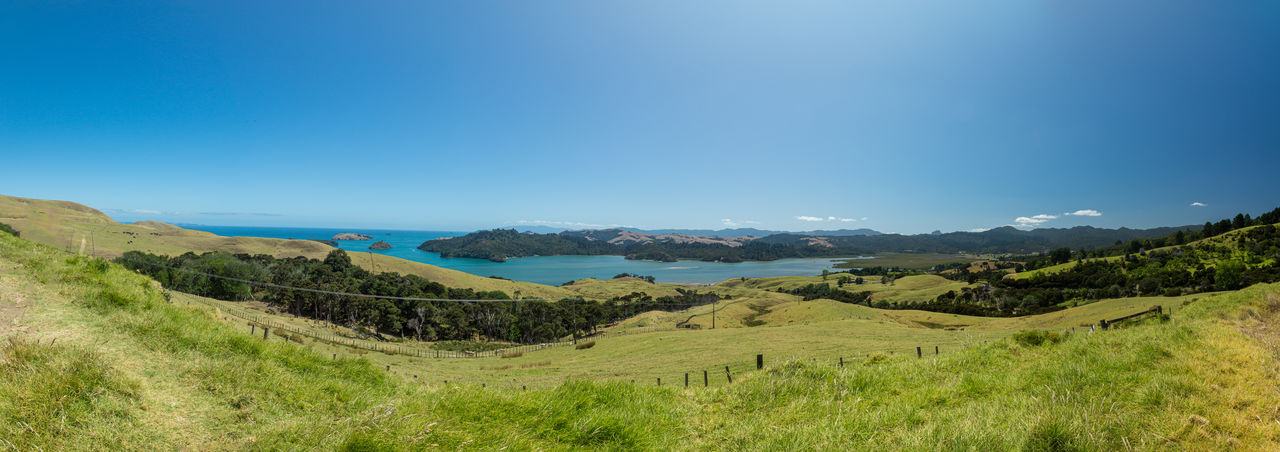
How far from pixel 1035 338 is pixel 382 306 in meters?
76.1

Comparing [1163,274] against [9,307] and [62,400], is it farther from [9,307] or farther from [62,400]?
[9,307]

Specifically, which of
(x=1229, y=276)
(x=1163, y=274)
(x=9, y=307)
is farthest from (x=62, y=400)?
(x=1163, y=274)

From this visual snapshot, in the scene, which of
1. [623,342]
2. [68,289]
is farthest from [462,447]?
[623,342]

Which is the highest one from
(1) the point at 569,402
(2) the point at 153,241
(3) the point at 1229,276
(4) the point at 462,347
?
(1) the point at 569,402

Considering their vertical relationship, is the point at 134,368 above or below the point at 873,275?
above

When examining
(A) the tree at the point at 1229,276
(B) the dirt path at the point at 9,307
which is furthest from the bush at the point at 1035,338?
(A) the tree at the point at 1229,276

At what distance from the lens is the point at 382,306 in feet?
216

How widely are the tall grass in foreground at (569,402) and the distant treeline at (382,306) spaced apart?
65480mm

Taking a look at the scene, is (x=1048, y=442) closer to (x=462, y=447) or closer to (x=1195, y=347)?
(x=462, y=447)

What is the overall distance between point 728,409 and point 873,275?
8713 inches

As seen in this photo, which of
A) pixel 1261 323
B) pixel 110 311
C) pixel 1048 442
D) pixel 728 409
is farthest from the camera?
pixel 1261 323

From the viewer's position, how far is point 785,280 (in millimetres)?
172000

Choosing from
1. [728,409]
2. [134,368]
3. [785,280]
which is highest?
[134,368]

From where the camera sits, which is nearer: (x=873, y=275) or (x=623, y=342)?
(x=623, y=342)
